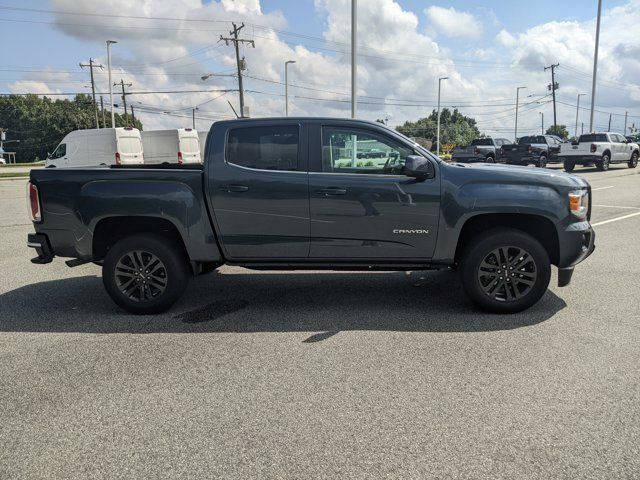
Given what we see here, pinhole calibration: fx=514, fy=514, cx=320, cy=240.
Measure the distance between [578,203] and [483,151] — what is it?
27527 millimetres

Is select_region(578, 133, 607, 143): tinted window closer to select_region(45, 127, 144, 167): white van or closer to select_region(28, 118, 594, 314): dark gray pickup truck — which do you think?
select_region(45, 127, 144, 167): white van

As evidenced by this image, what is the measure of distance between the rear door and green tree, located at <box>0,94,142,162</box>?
9435cm

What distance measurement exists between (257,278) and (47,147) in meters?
104

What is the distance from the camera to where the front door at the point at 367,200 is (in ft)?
15.7

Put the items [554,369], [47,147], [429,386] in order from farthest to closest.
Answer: [47,147] → [554,369] → [429,386]

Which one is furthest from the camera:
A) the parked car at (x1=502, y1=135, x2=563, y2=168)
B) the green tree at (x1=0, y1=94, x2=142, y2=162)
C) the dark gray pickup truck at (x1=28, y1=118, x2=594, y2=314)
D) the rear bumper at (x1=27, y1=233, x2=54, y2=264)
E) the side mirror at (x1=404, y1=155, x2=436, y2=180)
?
the green tree at (x1=0, y1=94, x2=142, y2=162)

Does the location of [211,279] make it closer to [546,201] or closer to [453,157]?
[546,201]

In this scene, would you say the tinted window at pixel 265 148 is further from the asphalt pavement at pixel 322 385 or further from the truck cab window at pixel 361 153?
the asphalt pavement at pixel 322 385

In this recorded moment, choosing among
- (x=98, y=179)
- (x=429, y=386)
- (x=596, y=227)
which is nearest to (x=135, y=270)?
(x=98, y=179)

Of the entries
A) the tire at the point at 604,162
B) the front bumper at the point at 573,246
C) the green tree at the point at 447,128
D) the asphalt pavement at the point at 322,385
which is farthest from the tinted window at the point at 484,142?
the green tree at the point at 447,128

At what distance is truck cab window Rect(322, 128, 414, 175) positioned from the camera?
489 cm

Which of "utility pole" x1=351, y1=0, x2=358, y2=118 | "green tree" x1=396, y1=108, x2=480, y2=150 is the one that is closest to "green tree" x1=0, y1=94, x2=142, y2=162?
"green tree" x1=396, y1=108, x2=480, y2=150

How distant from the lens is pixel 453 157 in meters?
32.6

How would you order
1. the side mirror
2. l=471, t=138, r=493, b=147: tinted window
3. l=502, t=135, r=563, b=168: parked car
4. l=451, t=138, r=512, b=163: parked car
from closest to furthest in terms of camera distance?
1. the side mirror
2. l=502, t=135, r=563, b=168: parked car
3. l=451, t=138, r=512, b=163: parked car
4. l=471, t=138, r=493, b=147: tinted window
